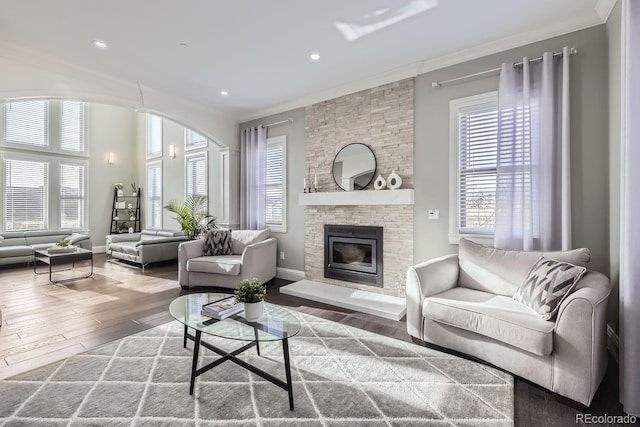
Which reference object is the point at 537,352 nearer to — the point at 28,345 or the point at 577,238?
the point at 577,238

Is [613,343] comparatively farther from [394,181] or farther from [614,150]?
[394,181]

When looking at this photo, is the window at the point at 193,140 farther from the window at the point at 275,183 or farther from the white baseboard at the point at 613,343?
the white baseboard at the point at 613,343

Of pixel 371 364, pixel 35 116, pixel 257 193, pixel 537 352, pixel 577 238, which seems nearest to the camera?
pixel 537 352

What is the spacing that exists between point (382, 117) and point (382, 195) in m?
1.02

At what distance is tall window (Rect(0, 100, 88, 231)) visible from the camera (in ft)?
22.4

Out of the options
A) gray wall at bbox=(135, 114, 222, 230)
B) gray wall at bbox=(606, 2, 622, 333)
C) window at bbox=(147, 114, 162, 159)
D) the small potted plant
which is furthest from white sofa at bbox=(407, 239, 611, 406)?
window at bbox=(147, 114, 162, 159)

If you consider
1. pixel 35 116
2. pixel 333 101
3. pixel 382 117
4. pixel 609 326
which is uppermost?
pixel 35 116

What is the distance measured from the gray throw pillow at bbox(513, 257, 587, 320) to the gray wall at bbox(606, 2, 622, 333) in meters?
0.55

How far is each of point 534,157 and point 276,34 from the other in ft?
8.93

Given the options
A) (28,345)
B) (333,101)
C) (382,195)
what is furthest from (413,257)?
(28,345)

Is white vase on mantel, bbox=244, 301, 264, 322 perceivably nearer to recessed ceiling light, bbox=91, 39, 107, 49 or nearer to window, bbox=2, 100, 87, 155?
recessed ceiling light, bbox=91, 39, 107, 49

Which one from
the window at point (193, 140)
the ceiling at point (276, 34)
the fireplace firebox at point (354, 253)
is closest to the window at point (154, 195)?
the window at point (193, 140)

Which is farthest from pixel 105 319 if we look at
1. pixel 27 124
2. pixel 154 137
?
pixel 27 124

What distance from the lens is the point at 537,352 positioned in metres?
1.93
